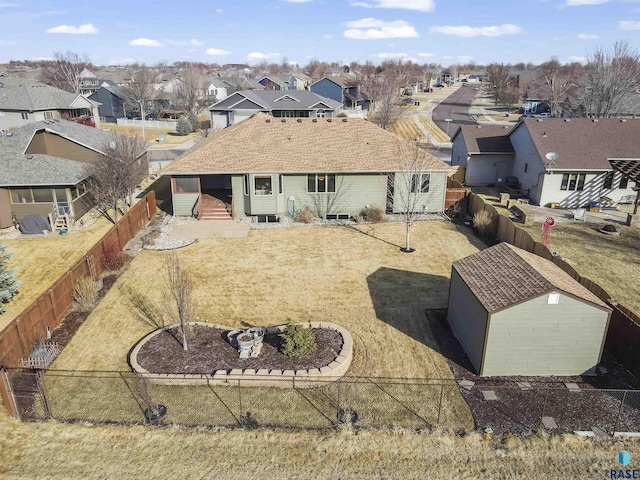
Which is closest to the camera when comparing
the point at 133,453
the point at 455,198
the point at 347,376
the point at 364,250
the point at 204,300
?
the point at 133,453

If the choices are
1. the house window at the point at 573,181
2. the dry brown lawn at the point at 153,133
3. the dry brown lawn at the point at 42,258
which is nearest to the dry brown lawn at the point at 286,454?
the dry brown lawn at the point at 42,258

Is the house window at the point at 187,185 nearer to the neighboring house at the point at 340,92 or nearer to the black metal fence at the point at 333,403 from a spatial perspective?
the black metal fence at the point at 333,403

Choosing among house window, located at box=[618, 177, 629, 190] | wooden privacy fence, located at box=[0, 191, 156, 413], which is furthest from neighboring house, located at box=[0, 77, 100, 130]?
house window, located at box=[618, 177, 629, 190]

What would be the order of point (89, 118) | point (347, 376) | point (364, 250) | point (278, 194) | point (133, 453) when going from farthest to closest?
point (89, 118)
point (278, 194)
point (364, 250)
point (347, 376)
point (133, 453)

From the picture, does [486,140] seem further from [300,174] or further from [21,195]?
[21,195]

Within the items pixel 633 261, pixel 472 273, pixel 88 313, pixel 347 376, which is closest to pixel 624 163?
pixel 633 261

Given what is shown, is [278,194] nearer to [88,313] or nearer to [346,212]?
[346,212]
